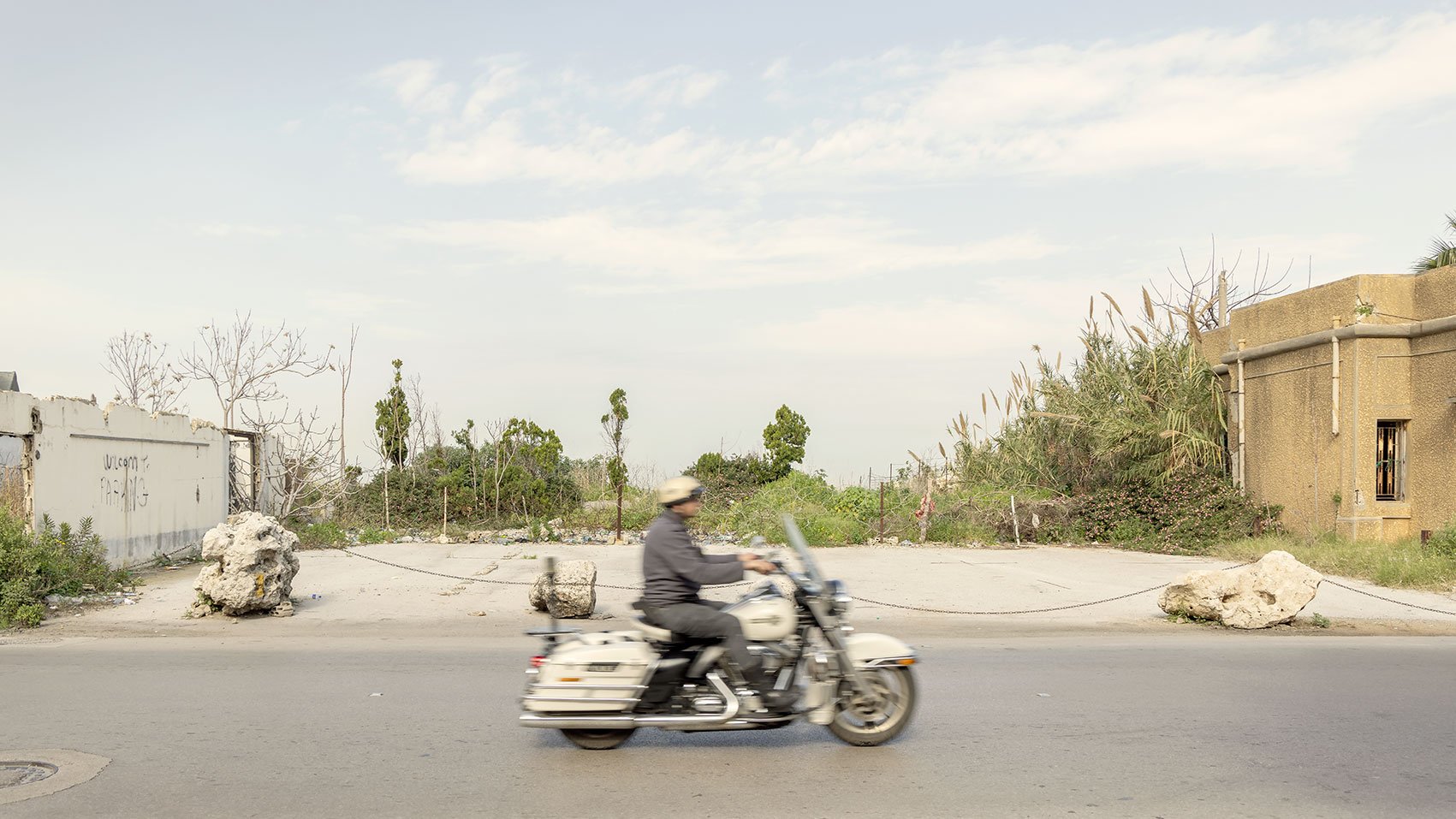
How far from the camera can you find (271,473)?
23594 mm

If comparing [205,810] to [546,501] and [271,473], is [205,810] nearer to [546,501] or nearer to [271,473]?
[271,473]

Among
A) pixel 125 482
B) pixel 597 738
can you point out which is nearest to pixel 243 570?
pixel 125 482

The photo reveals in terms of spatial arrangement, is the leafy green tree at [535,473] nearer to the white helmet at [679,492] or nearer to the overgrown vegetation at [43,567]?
the overgrown vegetation at [43,567]

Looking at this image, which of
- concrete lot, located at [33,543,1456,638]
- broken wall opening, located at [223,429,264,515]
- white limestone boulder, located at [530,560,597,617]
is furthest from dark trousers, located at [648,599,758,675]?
broken wall opening, located at [223,429,264,515]

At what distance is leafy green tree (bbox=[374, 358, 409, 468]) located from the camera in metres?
27.9

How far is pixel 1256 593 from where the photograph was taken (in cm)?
1224

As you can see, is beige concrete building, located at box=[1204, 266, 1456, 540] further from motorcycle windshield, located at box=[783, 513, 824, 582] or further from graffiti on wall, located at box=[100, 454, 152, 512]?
graffiti on wall, located at box=[100, 454, 152, 512]

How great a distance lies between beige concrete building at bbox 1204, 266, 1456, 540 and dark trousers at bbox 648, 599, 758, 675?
16061mm

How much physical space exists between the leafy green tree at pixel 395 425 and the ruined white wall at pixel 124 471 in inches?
267

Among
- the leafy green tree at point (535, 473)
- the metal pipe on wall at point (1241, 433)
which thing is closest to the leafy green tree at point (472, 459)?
the leafy green tree at point (535, 473)

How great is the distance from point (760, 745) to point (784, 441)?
26198mm

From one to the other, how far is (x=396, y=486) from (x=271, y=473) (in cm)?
385

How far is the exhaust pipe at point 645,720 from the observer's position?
6.29 m

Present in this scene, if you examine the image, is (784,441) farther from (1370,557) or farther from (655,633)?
A: (655,633)
